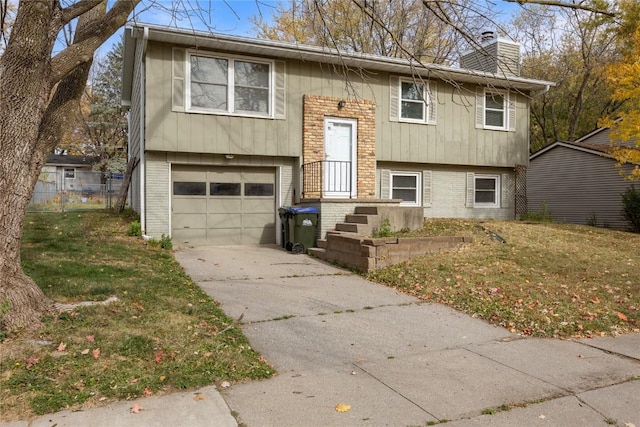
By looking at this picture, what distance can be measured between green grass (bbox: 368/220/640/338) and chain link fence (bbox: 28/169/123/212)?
13219 millimetres

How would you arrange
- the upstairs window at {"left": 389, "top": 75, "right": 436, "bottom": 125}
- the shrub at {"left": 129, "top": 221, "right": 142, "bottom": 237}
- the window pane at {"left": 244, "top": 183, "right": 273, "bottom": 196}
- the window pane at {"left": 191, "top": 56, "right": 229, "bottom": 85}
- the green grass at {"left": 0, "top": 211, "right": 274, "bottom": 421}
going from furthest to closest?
the upstairs window at {"left": 389, "top": 75, "right": 436, "bottom": 125} → the window pane at {"left": 244, "top": 183, "right": 273, "bottom": 196} → the window pane at {"left": 191, "top": 56, "right": 229, "bottom": 85} → the shrub at {"left": 129, "top": 221, "right": 142, "bottom": 237} → the green grass at {"left": 0, "top": 211, "right": 274, "bottom": 421}

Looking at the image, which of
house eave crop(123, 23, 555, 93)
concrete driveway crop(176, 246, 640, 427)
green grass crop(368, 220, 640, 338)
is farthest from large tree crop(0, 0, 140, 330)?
house eave crop(123, 23, 555, 93)

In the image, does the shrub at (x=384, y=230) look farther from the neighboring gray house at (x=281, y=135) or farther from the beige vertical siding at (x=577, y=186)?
the beige vertical siding at (x=577, y=186)

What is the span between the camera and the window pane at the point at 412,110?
45.8 feet

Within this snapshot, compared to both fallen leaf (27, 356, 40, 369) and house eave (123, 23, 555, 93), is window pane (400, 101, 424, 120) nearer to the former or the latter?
house eave (123, 23, 555, 93)

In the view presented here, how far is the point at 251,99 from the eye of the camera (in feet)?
39.5

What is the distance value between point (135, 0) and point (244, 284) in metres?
4.23

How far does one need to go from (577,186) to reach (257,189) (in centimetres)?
1292

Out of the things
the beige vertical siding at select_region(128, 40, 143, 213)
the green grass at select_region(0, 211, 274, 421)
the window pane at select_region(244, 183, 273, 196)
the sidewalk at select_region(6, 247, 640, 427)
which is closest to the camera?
the sidewalk at select_region(6, 247, 640, 427)

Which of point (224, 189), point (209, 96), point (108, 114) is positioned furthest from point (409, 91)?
point (108, 114)

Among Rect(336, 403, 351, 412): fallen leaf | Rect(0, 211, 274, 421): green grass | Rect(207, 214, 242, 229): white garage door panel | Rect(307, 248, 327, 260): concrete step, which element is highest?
Rect(207, 214, 242, 229): white garage door panel

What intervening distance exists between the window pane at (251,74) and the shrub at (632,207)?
41.0 feet

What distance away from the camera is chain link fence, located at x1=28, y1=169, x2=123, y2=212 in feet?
73.0

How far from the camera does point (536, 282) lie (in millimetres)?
7371
